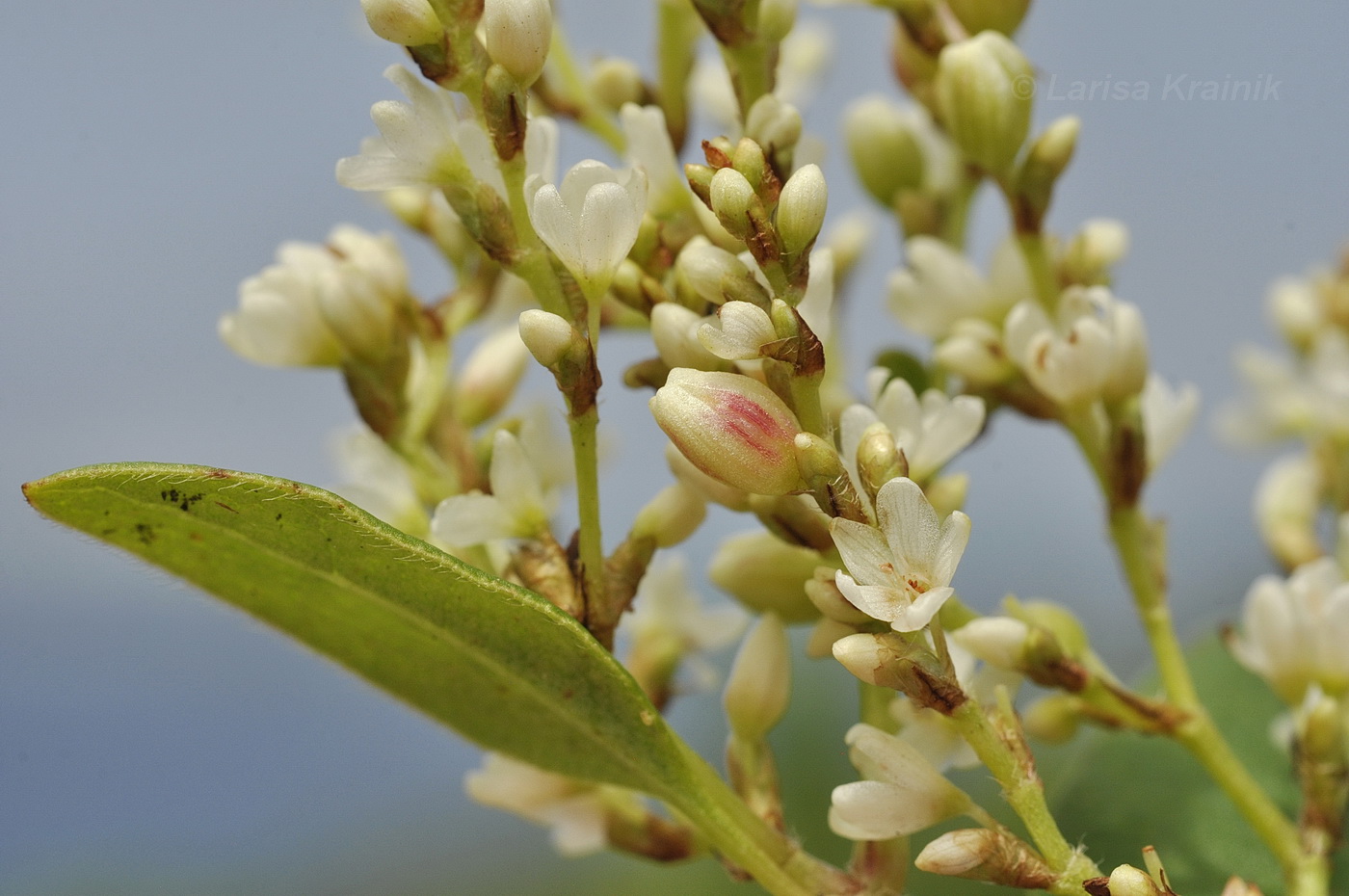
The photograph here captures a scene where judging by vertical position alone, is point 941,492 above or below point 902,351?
below

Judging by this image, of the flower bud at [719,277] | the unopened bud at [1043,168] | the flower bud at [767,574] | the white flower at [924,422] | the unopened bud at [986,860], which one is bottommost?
the unopened bud at [986,860]

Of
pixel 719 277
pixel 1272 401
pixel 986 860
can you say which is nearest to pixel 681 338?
pixel 719 277

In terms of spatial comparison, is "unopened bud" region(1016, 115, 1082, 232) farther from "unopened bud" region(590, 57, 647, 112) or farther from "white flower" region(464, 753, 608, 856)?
"white flower" region(464, 753, 608, 856)

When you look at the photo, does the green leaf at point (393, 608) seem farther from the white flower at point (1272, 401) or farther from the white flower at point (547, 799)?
the white flower at point (1272, 401)

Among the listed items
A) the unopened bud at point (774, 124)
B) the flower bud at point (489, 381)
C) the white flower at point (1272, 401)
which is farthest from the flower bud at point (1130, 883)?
the white flower at point (1272, 401)

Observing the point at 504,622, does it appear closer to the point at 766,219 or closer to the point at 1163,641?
the point at 766,219

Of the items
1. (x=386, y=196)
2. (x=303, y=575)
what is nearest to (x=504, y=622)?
(x=303, y=575)

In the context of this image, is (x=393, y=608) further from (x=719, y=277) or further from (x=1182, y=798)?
(x=1182, y=798)
